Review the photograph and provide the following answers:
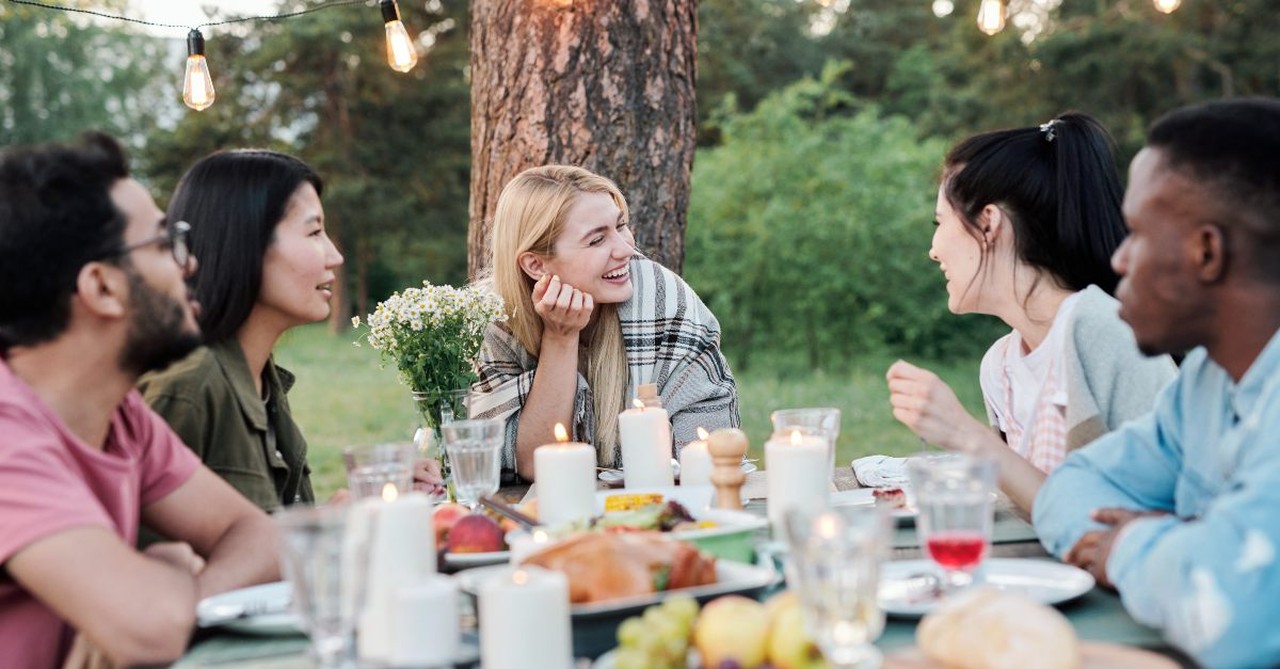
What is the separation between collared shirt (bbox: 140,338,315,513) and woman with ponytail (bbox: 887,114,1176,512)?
136cm

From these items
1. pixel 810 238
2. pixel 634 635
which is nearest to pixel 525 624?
pixel 634 635

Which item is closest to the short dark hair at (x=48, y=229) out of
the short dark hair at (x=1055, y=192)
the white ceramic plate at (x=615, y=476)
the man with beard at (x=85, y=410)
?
the man with beard at (x=85, y=410)

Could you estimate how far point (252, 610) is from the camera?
1930mm

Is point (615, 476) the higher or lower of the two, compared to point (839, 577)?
lower

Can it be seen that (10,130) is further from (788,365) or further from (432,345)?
(432,345)

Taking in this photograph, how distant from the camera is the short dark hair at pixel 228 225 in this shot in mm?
2793

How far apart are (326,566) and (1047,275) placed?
7.16 ft

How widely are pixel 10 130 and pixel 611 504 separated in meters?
25.8

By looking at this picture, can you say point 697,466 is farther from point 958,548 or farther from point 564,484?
point 958,548

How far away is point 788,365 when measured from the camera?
13.9m

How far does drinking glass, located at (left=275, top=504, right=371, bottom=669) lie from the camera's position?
4.70 feet

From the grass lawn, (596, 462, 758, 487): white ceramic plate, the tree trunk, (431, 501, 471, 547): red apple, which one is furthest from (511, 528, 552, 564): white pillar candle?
the grass lawn

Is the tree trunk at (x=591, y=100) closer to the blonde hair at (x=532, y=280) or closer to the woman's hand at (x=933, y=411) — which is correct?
the blonde hair at (x=532, y=280)

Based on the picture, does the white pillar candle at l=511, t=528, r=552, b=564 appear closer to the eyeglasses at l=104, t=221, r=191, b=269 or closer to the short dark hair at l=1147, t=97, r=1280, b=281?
the eyeglasses at l=104, t=221, r=191, b=269
